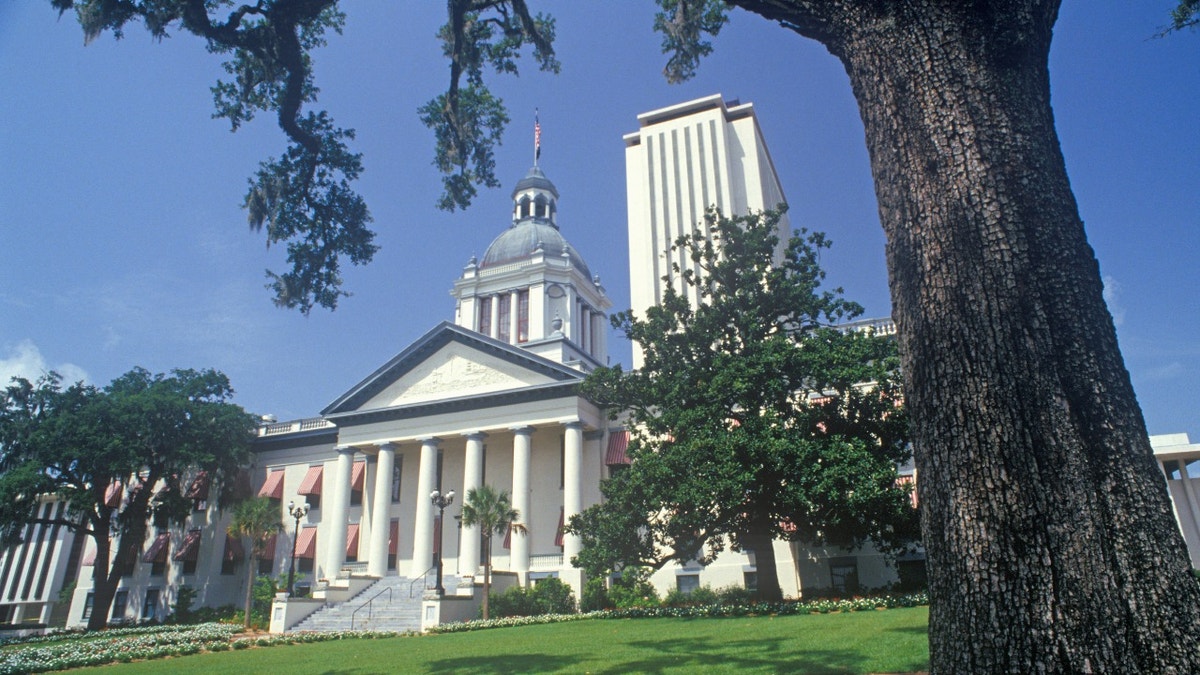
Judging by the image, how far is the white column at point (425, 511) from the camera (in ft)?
115

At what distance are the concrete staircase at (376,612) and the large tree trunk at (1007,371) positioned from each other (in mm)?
27261

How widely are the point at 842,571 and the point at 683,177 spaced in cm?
3148

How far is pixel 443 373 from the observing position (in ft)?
127

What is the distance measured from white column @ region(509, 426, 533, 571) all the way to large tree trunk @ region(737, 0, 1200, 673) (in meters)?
30.1

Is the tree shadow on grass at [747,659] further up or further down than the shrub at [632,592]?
further down

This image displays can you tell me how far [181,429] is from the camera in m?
39.2

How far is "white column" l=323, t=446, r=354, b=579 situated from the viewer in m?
36.0

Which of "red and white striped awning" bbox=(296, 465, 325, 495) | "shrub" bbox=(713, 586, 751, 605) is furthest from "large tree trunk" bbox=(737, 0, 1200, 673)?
"red and white striped awning" bbox=(296, 465, 325, 495)

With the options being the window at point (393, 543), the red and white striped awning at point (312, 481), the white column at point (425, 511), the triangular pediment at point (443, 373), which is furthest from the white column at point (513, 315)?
the window at point (393, 543)

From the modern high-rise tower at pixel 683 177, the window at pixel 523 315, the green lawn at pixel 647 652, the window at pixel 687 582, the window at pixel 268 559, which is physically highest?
the modern high-rise tower at pixel 683 177

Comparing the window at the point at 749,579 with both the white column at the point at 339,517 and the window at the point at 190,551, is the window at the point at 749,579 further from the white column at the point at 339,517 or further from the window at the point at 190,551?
the window at the point at 190,551

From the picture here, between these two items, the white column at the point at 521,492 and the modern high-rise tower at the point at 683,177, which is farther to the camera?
the modern high-rise tower at the point at 683,177

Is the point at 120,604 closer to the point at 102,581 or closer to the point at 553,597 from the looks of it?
the point at 102,581

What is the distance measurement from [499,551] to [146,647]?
16.7m
